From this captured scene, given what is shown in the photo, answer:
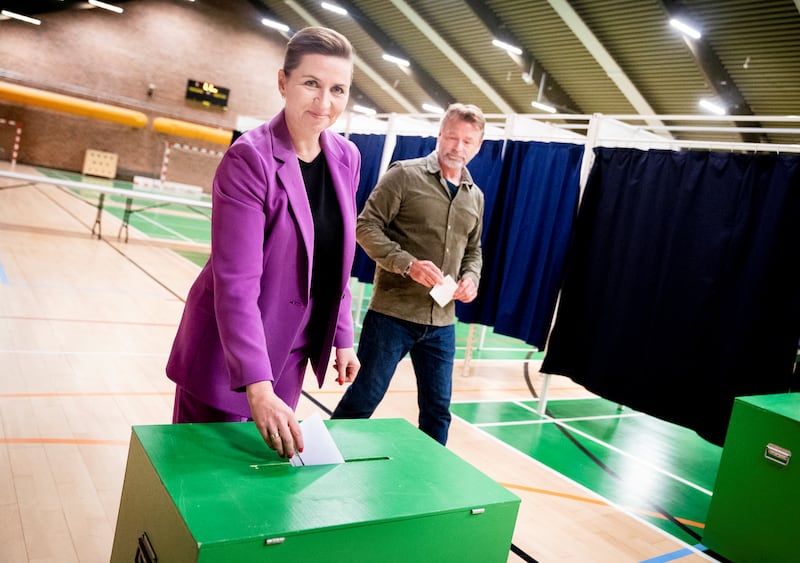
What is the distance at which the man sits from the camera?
2529 millimetres

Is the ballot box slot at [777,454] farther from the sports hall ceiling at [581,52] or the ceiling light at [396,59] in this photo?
the ceiling light at [396,59]

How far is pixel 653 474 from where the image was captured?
4.07 meters

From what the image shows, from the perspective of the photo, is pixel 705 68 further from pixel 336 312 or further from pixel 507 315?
pixel 336 312

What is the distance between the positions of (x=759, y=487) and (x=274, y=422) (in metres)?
2.43

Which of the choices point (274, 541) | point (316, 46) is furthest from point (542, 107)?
point (274, 541)

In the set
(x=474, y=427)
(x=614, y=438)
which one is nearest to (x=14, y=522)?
(x=474, y=427)

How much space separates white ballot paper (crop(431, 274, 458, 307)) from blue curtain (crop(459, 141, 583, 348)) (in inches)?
92.3

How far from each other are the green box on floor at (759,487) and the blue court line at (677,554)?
0.34 feet

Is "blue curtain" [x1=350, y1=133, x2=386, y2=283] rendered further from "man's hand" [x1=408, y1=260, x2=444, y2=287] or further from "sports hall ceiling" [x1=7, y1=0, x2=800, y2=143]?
"sports hall ceiling" [x1=7, y1=0, x2=800, y2=143]

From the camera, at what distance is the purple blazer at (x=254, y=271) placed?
1260 mm

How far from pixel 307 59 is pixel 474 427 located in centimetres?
346

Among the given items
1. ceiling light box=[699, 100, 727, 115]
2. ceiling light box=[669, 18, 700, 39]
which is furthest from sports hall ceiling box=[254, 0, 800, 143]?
ceiling light box=[669, 18, 700, 39]

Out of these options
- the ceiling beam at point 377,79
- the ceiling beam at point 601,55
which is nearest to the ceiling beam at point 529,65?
the ceiling beam at point 601,55

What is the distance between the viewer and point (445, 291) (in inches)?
100
